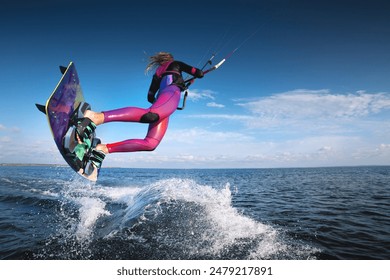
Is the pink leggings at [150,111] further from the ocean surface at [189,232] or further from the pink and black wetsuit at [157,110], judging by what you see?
the ocean surface at [189,232]

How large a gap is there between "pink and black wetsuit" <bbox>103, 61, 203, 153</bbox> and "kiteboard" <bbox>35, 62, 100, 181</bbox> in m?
0.51

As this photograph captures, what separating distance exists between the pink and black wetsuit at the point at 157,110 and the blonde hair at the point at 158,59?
9.4 inches

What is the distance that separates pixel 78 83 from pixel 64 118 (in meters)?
1.34

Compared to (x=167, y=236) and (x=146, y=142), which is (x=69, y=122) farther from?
(x=167, y=236)

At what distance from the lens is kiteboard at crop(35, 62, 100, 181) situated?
405cm

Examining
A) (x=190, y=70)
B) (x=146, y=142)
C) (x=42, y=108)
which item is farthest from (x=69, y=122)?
(x=190, y=70)

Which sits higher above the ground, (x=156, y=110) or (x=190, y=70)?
(x=190, y=70)

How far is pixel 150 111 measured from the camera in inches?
182

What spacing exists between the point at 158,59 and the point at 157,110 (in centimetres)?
173

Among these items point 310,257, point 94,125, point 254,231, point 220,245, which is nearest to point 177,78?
point 94,125

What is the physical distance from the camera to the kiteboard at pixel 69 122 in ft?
13.3

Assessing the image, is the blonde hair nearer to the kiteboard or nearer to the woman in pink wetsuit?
the woman in pink wetsuit

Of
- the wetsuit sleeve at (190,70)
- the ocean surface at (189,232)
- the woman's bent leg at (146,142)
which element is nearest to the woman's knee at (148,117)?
the woman's bent leg at (146,142)

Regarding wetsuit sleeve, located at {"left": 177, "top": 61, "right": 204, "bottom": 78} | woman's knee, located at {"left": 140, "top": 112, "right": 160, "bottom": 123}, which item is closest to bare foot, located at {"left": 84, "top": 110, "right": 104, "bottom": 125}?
woman's knee, located at {"left": 140, "top": 112, "right": 160, "bottom": 123}
